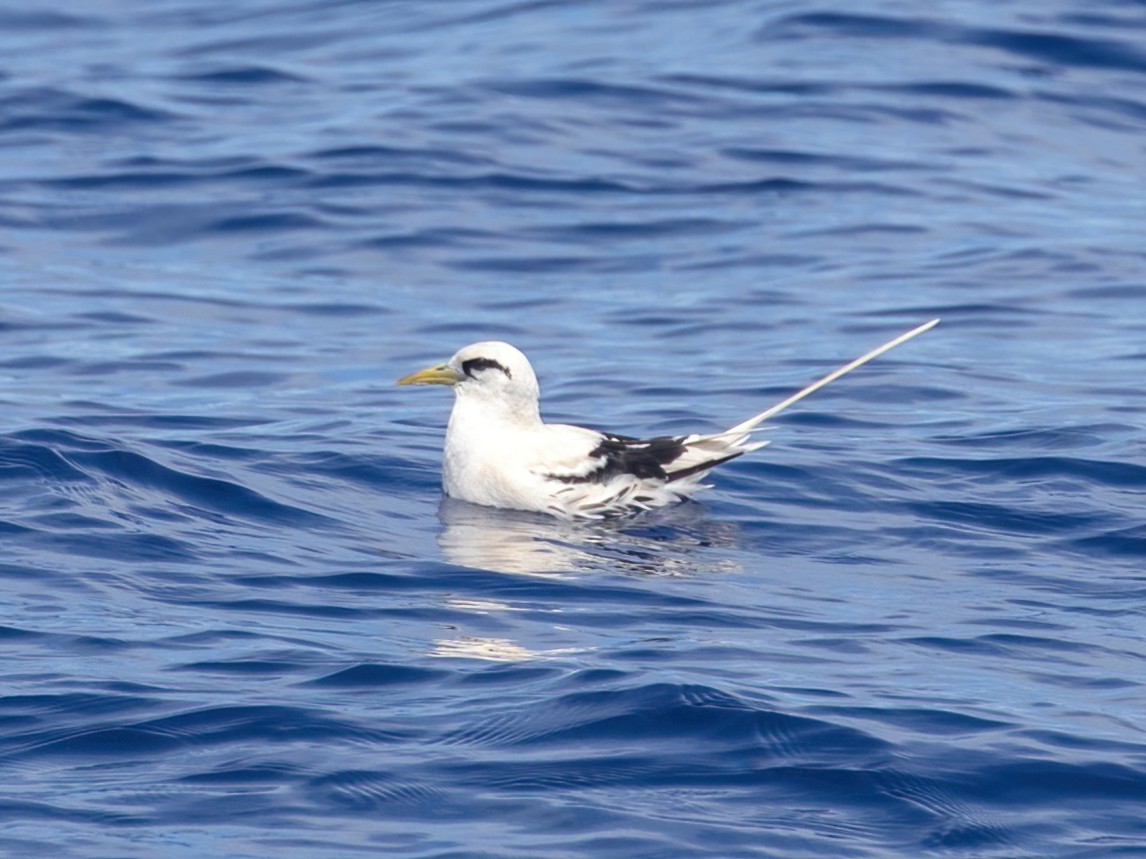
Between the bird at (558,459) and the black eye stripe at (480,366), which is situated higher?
the black eye stripe at (480,366)

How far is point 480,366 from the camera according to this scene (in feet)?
44.2

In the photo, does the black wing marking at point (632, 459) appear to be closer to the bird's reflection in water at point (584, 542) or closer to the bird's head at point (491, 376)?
the bird's reflection in water at point (584, 542)

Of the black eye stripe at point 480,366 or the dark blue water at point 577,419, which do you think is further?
the black eye stripe at point 480,366

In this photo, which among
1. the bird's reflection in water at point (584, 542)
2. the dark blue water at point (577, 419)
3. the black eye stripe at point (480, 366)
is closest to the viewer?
the dark blue water at point (577, 419)

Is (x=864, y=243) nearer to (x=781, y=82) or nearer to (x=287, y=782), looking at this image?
(x=781, y=82)

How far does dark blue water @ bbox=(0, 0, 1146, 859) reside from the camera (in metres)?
8.26

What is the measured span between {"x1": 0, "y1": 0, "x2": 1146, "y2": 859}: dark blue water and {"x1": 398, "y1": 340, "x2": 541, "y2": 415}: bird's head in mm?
888

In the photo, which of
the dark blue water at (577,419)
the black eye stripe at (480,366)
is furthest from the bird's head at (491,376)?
the dark blue water at (577,419)

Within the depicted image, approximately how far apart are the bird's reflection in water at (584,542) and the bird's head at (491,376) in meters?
0.79

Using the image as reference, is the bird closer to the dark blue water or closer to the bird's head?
the bird's head

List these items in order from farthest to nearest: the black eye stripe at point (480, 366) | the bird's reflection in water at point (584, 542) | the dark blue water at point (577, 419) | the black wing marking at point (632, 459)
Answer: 1. the black eye stripe at point (480, 366)
2. the black wing marking at point (632, 459)
3. the bird's reflection in water at point (584, 542)
4. the dark blue water at point (577, 419)

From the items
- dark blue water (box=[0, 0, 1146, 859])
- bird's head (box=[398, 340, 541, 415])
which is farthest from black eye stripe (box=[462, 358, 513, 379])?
dark blue water (box=[0, 0, 1146, 859])

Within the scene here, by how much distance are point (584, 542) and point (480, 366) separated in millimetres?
1772

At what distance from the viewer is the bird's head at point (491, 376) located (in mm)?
13383
